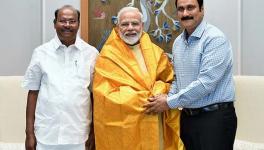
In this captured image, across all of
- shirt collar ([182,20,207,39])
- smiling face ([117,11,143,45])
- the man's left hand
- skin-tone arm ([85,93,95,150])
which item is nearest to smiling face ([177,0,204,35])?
shirt collar ([182,20,207,39])

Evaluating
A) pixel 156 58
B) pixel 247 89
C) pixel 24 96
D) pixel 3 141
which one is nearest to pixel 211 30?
pixel 156 58

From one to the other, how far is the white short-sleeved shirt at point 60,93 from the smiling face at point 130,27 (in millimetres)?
318

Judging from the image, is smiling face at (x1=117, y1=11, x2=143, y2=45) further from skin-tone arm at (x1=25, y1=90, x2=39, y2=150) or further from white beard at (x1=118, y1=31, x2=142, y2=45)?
skin-tone arm at (x1=25, y1=90, x2=39, y2=150)

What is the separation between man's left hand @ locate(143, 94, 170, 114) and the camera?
2141mm

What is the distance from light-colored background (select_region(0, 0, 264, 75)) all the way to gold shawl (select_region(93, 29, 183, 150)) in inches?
47.9

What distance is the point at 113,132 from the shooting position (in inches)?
87.1

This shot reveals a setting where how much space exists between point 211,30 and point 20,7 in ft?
6.69

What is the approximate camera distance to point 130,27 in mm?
2314

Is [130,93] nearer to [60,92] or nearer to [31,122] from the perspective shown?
[60,92]

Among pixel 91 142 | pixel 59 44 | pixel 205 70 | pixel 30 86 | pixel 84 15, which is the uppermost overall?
pixel 84 15

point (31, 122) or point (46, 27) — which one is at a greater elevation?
point (46, 27)

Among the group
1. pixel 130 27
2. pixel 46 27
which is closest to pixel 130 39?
pixel 130 27

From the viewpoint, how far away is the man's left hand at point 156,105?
7.02 feet

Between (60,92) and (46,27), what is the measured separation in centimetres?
133
